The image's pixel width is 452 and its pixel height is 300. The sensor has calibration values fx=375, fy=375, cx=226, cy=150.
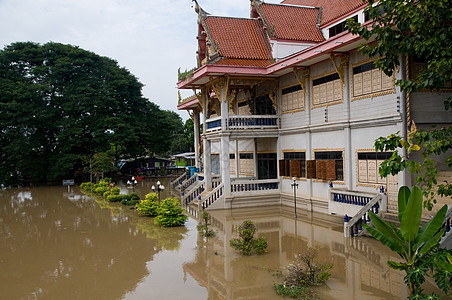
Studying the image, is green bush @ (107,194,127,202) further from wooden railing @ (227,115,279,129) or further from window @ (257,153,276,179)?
wooden railing @ (227,115,279,129)

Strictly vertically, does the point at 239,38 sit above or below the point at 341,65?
above

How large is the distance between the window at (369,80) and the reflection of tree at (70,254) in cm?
987

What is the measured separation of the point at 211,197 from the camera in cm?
A: 1917

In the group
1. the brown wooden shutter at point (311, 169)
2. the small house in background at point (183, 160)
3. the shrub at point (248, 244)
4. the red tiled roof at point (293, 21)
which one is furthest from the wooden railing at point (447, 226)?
the small house in background at point (183, 160)

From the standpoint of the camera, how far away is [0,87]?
32.9 metres

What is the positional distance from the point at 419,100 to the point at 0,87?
33.4 meters

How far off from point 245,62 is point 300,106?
3.68m

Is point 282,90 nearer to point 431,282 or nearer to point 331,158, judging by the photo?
point 331,158

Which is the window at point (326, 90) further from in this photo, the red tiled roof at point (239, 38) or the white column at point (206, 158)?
the white column at point (206, 158)

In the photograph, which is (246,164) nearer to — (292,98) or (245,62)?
(292,98)

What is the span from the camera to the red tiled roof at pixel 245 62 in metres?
19.1

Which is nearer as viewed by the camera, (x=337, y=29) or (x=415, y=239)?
(x=415, y=239)

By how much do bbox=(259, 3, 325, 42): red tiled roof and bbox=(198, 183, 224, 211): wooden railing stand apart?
8804 millimetres

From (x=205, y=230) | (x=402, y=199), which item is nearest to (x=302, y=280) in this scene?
(x=402, y=199)
